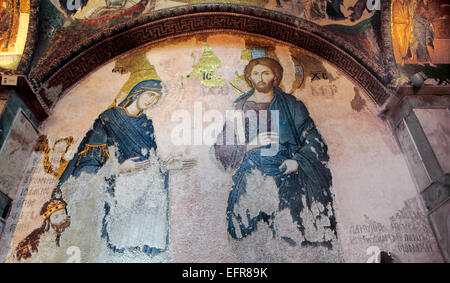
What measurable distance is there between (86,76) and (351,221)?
473 centimetres

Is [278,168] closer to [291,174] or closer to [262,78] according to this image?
[291,174]

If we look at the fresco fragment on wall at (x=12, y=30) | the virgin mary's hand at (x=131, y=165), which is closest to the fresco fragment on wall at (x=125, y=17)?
the fresco fragment on wall at (x=12, y=30)

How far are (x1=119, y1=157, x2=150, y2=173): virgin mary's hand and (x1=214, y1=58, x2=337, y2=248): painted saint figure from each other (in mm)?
1040

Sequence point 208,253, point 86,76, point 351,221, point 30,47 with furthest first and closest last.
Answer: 1. point 86,76
2. point 30,47
3. point 351,221
4. point 208,253

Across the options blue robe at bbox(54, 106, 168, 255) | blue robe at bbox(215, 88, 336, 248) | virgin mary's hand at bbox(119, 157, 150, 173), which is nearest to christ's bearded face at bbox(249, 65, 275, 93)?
blue robe at bbox(215, 88, 336, 248)

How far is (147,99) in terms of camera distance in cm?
635

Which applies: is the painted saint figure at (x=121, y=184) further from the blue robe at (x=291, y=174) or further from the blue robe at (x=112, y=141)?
the blue robe at (x=291, y=174)

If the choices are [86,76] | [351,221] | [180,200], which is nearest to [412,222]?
[351,221]

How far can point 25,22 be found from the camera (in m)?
6.39

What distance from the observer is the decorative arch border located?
253 inches

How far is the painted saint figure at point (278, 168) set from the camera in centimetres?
518

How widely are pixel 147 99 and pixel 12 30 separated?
2383 millimetres

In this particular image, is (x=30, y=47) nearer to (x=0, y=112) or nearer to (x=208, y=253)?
(x=0, y=112)

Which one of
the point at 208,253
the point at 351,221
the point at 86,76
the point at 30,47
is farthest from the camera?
the point at 86,76
